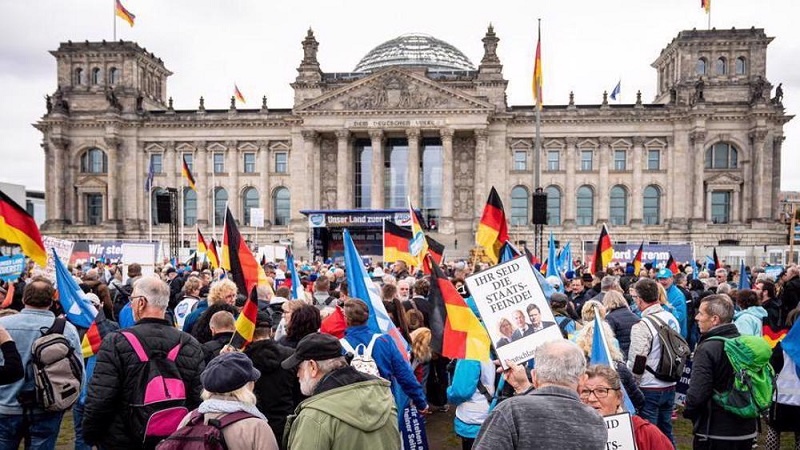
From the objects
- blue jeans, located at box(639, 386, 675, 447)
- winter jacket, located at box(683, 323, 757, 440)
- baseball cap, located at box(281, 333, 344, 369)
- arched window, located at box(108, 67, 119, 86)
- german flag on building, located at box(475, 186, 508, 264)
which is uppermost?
arched window, located at box(108, 67, 119, 86)

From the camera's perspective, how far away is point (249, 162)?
56.7 m

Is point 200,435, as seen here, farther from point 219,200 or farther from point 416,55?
point 416,55

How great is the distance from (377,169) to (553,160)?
53.0 feet

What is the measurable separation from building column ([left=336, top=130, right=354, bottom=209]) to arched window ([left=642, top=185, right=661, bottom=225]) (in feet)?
87.5

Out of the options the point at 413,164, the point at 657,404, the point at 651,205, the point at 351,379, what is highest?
the point at 413,164

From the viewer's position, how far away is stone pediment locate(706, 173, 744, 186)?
173 feet

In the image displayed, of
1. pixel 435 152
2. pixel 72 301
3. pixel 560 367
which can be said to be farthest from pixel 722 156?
pixel 560 367

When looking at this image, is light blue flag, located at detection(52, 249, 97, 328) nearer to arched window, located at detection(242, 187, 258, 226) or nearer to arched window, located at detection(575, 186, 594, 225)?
arched window, located at detection(242, 187, 258, 226)

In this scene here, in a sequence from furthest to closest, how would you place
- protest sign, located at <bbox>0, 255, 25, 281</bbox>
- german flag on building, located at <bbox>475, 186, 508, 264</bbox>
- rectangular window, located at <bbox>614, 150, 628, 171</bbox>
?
1. rectangular window, located at <bbox>614, 150, 628, 171</bbox>
2. protest sign, located at <bbox>0, 255, 25, 281</bbox>
3. german flag on building, located at <bbox>475, 186, 508, 264</bbox>

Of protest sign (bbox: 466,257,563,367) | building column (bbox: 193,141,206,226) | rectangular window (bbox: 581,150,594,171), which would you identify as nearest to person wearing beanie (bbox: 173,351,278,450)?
protest sign (bbox: 466,257,563,367)

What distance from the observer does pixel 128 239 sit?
2175 inches

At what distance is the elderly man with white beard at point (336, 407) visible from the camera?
11.5 feet

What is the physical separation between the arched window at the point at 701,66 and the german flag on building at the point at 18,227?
57.5 meters

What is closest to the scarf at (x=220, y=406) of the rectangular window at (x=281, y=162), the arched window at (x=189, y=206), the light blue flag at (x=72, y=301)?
the light blue flag at (x=72, y=301)
